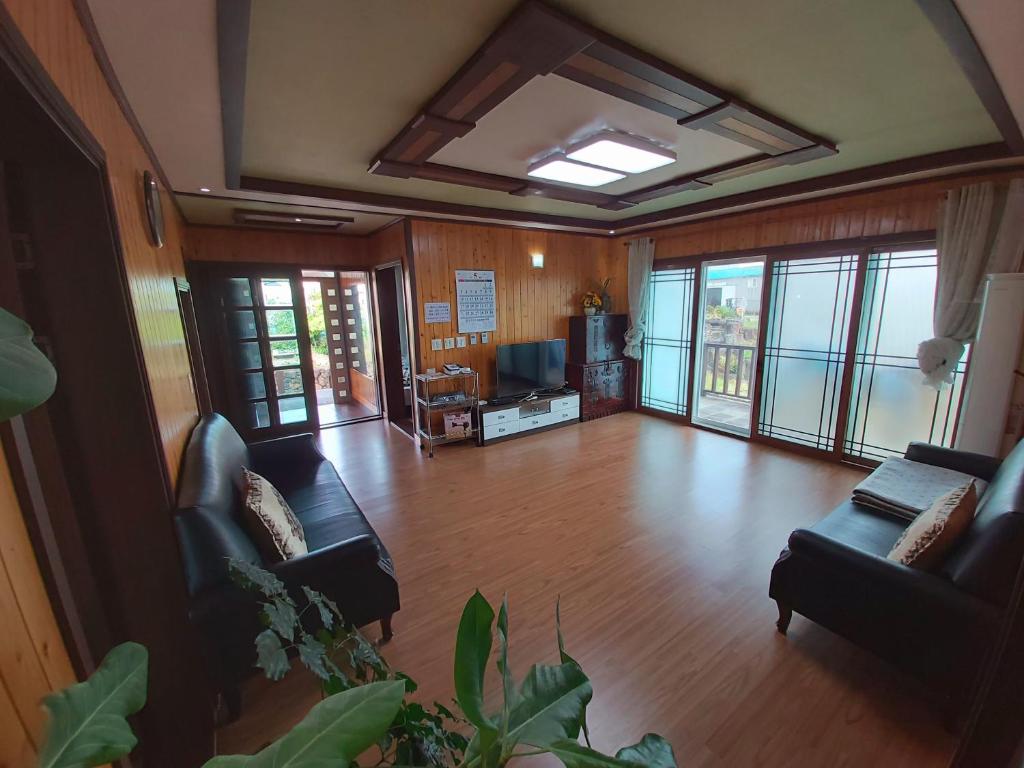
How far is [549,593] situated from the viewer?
90.2 inches

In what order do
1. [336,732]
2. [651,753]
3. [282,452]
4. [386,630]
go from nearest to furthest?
[336,732]
[651,753]
[386,630]
[282,452]

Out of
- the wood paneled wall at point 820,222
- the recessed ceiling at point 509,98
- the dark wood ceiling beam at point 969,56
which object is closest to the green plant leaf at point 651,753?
the recessed ceiling at point 509,98

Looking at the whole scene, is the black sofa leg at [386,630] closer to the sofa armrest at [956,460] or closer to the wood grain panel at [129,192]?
the wood grain panel at [129,192]

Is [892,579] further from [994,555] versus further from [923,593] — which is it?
[994,555]

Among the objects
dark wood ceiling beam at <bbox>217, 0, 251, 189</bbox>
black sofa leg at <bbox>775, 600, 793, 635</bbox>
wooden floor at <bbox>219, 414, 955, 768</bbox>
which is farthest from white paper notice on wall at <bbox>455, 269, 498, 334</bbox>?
black sofa leg at <bbox>775, 600, 793, 635</bbox>

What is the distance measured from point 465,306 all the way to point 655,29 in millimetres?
3251

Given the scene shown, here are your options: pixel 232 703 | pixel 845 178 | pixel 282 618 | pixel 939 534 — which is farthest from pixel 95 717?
pixel 845 178

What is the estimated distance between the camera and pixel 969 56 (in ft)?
5.09

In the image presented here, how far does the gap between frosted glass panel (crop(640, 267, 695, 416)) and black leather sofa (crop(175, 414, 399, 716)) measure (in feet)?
13.9

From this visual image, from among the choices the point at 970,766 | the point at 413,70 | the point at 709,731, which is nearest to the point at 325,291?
the point at 413,70

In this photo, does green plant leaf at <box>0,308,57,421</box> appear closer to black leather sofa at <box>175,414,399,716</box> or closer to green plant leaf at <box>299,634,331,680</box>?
green plant leaf at <box>299,634,331,680</box>

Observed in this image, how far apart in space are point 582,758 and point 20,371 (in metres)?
0.71

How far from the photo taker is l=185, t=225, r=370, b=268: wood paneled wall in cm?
448

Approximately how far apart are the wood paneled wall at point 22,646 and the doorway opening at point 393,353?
426cm
